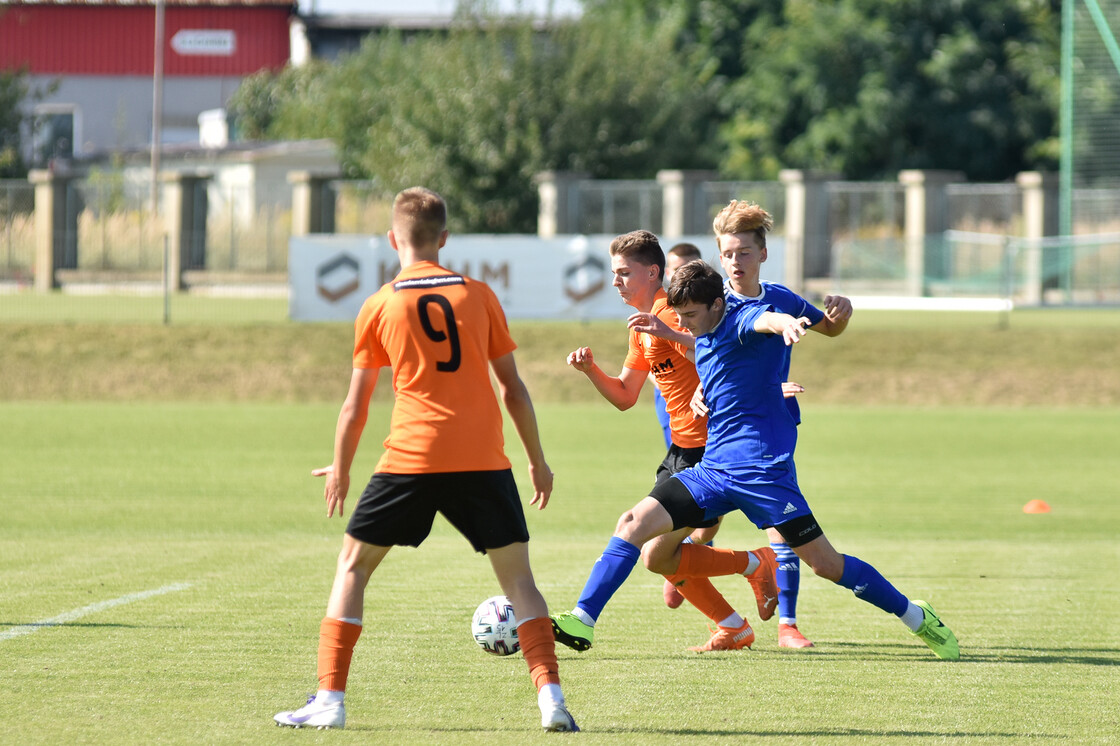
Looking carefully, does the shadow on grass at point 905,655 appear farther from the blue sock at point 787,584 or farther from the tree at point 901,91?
the tree at point 901,91

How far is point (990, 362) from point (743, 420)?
19.5 m

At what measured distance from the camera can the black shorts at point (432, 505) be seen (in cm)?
510

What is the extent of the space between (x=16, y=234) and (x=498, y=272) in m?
14.9

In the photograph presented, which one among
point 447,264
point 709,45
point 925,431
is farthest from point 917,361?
point 709,45

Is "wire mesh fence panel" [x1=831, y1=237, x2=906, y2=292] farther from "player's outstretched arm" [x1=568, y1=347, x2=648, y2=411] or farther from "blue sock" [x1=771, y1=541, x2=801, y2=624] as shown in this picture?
"player's outstretched arm" [x1=568, y1=347, x2=648, y2=411]

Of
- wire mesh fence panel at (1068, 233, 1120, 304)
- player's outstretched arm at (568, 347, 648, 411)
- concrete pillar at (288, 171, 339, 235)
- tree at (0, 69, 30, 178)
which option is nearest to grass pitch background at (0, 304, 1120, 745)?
player's outstretched arm at (568, 347, 648, 411)

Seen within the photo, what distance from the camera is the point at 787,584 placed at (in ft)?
23.2

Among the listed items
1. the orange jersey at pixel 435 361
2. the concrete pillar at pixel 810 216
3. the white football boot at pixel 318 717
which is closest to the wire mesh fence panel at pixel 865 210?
the concrete pillar at pixel 810 216

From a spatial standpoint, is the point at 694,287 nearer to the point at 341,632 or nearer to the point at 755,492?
the point at 755,492

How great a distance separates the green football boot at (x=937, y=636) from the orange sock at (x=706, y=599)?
86cm

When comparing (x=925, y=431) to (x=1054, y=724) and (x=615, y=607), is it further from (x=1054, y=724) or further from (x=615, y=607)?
(x=1054, y=724)

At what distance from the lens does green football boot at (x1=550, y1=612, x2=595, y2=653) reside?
19.7ft

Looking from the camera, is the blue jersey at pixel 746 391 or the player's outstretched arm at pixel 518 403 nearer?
the player's outstretched arm at pixel 518 403

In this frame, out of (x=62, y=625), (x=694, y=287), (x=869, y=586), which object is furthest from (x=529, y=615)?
(x=62, y=625)
